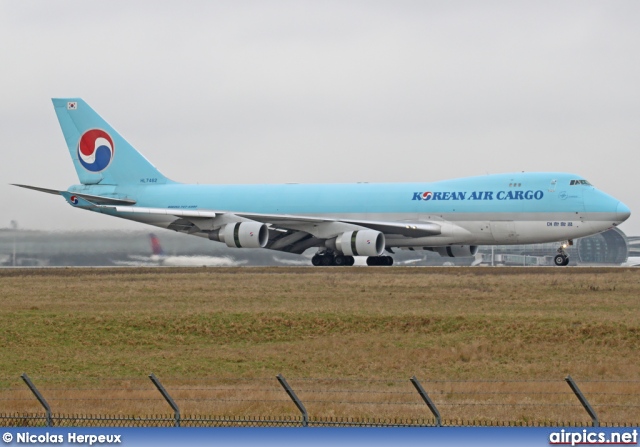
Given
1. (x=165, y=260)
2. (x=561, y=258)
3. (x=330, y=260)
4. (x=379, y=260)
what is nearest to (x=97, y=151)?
(x=165, y=260)

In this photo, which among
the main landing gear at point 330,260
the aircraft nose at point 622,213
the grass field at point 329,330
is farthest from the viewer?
the main landing gear at point 330,260

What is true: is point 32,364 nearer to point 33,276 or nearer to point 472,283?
point 472,283

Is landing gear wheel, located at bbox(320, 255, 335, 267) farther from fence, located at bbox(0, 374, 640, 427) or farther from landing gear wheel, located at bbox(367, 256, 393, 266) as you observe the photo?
fence, located at bbox(0, 374, 640, 427)

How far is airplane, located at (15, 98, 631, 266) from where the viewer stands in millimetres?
49781

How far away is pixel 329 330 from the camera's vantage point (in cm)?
3039

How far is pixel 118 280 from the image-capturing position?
149 feet

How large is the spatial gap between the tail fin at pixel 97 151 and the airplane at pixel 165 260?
700cm

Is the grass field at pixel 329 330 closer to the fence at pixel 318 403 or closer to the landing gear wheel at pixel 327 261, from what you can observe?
the fence at pixel 318 403

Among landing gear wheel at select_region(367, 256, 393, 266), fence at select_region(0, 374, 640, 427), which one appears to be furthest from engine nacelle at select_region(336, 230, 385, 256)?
fence at select_region(0, 374, 640, 427)

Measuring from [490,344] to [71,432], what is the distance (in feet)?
51.9

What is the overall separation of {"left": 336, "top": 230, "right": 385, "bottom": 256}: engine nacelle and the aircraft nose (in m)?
10.8

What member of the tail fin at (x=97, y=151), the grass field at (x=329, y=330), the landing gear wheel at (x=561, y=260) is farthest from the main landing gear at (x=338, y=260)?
the tail fin at (x=97, y=151)

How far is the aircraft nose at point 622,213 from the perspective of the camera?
4894 centimetres

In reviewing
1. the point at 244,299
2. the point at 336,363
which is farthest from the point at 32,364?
the point at 244,299
